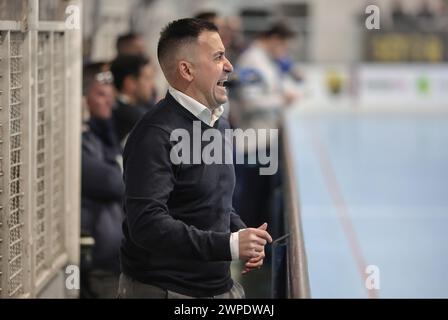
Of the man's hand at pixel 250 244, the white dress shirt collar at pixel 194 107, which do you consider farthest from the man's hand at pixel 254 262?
the white dress shirt collar at pixel 194 107

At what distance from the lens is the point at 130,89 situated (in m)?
8.21

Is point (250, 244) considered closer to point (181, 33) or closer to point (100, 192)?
point (181, 33)

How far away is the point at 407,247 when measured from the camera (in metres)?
12.1

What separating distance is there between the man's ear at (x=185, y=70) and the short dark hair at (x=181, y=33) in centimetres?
5

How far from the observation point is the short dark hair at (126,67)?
8219mm

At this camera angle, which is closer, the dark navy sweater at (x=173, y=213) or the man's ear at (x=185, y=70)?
the dark navy sweater at (x=173, y=213)

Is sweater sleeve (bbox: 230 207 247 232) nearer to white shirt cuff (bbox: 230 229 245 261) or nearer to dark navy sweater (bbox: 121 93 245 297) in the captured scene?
dark navy sweater (bbox: 121 93 245 297)

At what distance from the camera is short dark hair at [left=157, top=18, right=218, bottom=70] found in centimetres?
426

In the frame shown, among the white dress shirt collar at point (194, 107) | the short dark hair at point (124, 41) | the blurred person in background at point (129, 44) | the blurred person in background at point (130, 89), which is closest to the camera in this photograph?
the white dress shirt collar at point (194, 107)

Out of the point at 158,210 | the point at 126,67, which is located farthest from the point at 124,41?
the point at 158,210

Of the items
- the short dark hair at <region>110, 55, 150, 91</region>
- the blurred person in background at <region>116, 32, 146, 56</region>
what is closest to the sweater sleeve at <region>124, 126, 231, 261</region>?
the short dark hair at <region>110, 55, 150, 91</region>

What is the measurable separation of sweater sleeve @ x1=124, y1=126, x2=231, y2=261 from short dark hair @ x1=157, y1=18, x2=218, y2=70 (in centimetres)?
32

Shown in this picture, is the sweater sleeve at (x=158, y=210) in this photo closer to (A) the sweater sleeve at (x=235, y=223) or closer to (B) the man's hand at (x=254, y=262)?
(B) the man's hand at (x=254, y=262)
